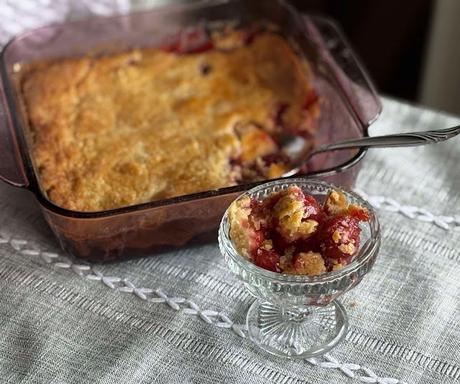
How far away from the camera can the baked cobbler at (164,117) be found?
121 cm

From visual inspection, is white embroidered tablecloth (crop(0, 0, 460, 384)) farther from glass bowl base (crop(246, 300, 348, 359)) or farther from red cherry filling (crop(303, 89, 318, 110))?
red cherry filling (crop(303, 89, 318, 110))

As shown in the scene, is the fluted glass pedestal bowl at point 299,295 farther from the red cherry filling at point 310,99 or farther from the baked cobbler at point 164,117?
the red cherry filling at point 310,99

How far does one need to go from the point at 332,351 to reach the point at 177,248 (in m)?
0.29

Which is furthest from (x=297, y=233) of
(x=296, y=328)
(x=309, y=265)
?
(x=296, y=328)

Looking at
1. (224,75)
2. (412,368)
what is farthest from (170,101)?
(412,368)

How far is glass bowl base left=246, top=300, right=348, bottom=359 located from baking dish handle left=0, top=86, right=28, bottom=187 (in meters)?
0.40

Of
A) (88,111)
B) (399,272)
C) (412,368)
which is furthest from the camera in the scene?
(88,111)

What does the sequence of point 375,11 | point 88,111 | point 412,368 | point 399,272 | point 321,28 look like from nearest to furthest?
point 412,368 < point 399,272 < point 88,111 < point 321,28 < point 375,11

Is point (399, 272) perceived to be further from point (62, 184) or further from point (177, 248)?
point (62, 184)

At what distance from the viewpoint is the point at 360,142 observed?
1.13m

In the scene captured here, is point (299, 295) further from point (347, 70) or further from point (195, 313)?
point (347, 70)

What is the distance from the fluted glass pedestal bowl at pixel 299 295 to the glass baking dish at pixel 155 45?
117mm

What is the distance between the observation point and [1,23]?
1.53 meters

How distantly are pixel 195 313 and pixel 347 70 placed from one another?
534 millimetres
